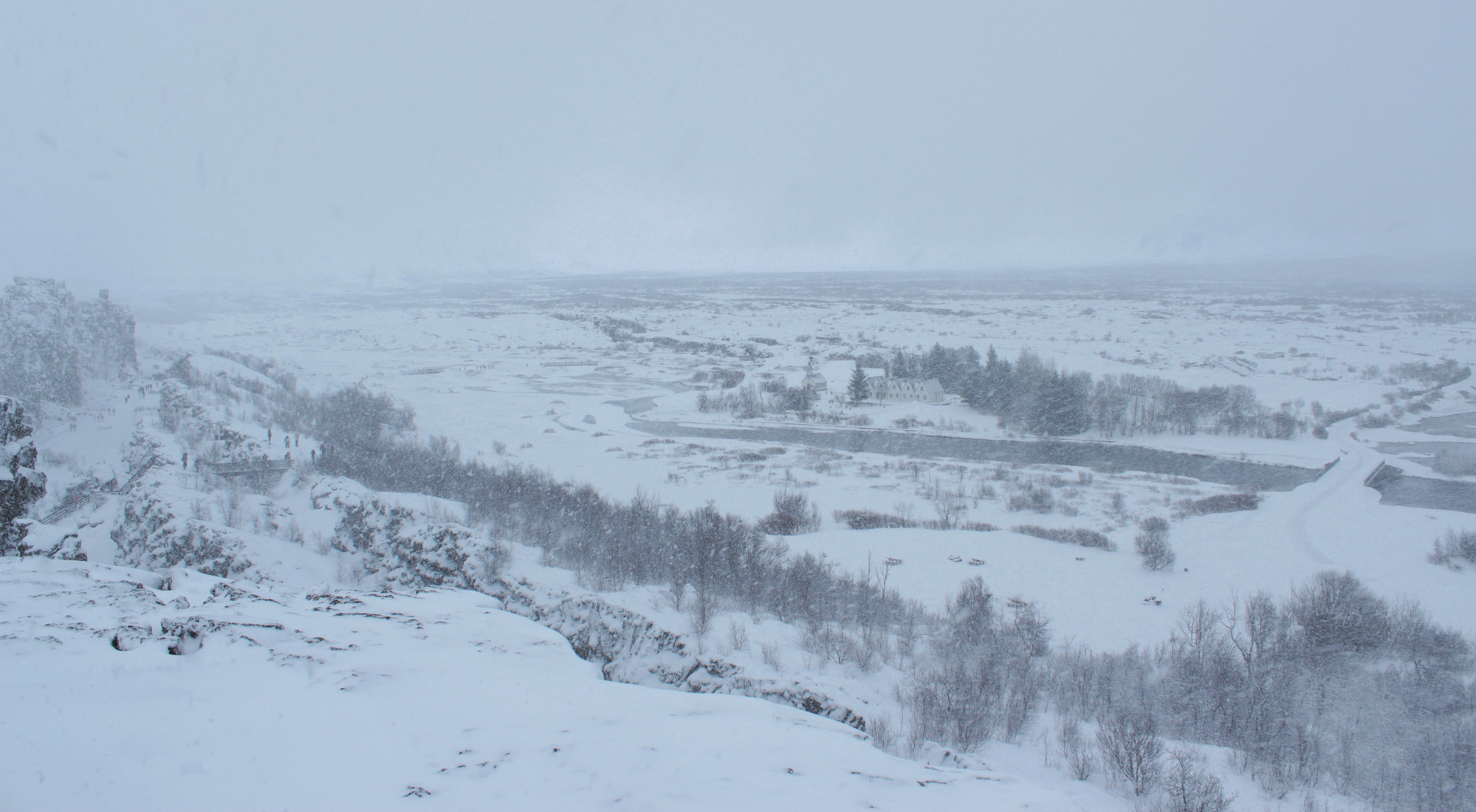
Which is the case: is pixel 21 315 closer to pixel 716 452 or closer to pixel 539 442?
pixel 539 442

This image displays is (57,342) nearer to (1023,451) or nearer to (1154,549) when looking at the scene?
(1154,549)

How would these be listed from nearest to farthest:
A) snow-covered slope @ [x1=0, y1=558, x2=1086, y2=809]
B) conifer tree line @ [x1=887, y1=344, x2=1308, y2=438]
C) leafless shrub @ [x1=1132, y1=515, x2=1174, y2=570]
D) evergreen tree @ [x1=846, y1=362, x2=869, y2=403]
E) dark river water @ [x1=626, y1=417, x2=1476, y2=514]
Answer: snow-covered slope @ [x1=0, y1=558, x2=1086, y2=809] → leafless shrub @ [x1=1132, y1=515, x2=1174, y2=570] → dark river water @ [x1=626, y1=417, x2=1476, y2=514] → conifer tree line @ [x1=887, y1=344, x2=1308, y2=438] → evergreen tree @ [x1=846, y1=362, x2=869, y2=403]

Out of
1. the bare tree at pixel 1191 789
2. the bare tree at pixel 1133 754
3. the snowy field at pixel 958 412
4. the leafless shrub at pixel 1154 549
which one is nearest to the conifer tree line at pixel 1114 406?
the snowy field at pixel 958 412

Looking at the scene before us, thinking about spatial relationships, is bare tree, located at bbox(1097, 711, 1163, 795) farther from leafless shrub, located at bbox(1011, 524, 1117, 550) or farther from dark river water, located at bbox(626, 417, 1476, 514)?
dark river water, located at bbox(626, 417, 1476, 514)

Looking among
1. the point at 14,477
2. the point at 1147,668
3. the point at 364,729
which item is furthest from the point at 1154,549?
the point at 14,477

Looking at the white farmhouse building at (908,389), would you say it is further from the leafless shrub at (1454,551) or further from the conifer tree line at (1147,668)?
the conifer tree line at (1147,668)

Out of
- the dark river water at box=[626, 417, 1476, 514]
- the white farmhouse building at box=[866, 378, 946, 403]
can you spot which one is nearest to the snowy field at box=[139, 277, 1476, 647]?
the dark river water at box=[626, 417, 1476, 514]

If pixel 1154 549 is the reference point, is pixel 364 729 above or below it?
above
